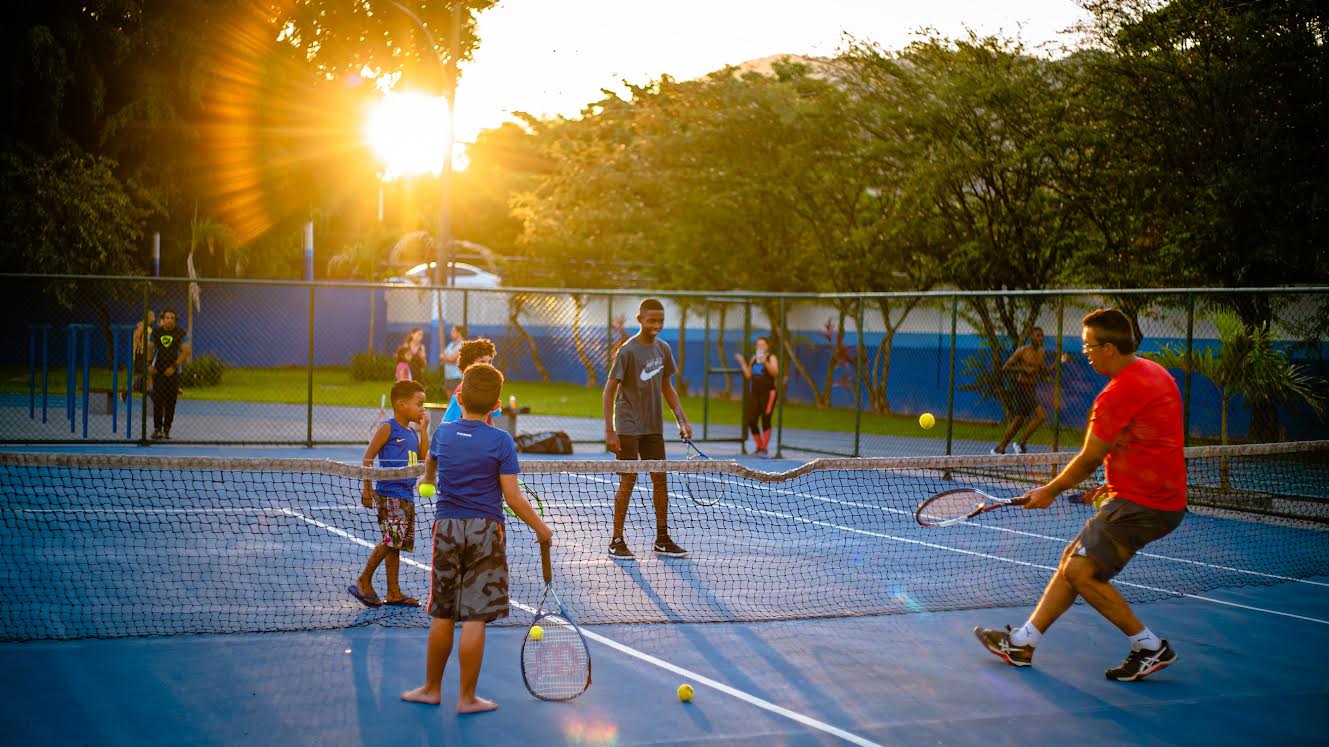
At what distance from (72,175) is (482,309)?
48.5ft

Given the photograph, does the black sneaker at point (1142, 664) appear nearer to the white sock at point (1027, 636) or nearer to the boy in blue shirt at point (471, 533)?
the white sock at point (1027, 636)

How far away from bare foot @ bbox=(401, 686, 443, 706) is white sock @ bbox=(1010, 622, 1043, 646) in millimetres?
3264

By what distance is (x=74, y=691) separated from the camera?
5.87 meters

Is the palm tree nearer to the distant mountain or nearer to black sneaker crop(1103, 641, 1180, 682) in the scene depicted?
black sneaker crop(1103, 641, 1180, 682)

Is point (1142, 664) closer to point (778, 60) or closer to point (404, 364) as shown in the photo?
point (404, 364)

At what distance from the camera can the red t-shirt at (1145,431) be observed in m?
6.31

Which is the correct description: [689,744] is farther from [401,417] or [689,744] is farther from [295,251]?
[295,251]

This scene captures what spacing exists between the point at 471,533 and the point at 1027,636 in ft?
10.7

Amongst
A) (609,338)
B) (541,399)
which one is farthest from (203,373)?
(609,338)

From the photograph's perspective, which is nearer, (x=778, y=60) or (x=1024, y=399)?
(x=1024, y=399)

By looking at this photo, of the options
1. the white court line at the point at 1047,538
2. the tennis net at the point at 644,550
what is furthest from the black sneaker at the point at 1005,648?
the white court line at the point at 1047,538

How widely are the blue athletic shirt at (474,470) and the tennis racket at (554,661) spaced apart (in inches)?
18.8

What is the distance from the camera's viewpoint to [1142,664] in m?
6.49

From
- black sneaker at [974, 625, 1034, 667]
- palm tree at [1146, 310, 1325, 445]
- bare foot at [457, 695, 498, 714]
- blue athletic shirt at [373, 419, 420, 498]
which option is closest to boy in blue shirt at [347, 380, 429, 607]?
blue athletic shirt at [373, 419, 420, 498]
